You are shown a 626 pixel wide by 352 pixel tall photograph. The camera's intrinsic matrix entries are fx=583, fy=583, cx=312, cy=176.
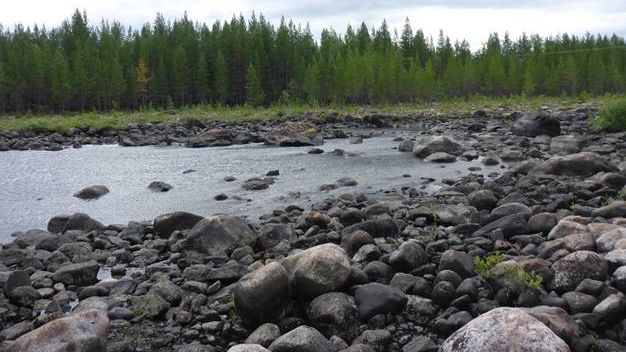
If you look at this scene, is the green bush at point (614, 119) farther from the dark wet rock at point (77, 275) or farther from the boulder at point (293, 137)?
the dark wet rock at point (77, 275)

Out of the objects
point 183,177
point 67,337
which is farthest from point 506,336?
point 183,177

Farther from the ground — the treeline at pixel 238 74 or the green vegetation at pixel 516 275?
the treeline at pixel 238 74

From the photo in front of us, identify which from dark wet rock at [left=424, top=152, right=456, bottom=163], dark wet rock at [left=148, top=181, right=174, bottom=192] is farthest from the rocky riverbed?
dark wet rock at [left=424, top=152, right=456, bottom=163]

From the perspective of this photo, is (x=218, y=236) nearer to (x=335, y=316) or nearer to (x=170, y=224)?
(x=170, y=224)

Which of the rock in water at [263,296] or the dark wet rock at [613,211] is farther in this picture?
the dark wet rock at [613,211]

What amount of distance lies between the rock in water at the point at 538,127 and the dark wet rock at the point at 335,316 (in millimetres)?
26630

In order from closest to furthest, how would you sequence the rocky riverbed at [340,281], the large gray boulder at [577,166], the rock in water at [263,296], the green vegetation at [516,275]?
the rocky riverbed at [340,281], the green vegetation at [516,275], the rock in water at [263,296], the large gray boulder at [577,166]

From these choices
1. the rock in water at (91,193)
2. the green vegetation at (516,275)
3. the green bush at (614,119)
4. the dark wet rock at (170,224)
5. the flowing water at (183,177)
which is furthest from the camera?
the green bush at (614,119)

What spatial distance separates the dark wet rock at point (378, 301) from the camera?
771 cm

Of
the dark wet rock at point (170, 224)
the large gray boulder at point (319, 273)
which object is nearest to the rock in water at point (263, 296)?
the large gray boulder at point (319, 273)

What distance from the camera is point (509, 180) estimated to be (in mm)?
17266

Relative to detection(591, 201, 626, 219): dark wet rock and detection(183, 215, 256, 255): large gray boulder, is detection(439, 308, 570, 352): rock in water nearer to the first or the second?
detection(591, 201, 626, 219): dark wet rock

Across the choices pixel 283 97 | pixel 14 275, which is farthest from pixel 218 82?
pixel 14 275

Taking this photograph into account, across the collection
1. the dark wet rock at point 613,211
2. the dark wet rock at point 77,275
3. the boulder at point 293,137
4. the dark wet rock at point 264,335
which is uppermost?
the boulder at point 293,137
